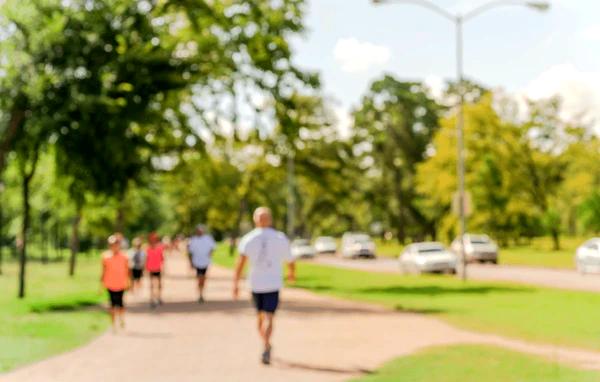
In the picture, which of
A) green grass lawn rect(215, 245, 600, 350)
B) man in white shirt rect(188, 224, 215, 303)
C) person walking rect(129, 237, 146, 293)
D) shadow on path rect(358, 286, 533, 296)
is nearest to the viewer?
green grass lawn rect(215, 245, 600, 350)

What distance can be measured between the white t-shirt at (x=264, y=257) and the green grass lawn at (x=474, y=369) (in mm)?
1702

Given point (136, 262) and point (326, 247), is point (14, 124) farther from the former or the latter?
point (326, 247)

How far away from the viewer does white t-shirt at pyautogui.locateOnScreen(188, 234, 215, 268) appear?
20.5 meters

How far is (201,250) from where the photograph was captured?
20547mm

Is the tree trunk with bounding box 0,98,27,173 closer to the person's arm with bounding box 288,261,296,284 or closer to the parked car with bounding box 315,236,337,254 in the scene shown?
the person's arm with bounding box 288,261,296,284

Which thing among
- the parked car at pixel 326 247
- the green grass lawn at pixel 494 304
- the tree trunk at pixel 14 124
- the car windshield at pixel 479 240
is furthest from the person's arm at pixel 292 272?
the parked car at pixel 326 247

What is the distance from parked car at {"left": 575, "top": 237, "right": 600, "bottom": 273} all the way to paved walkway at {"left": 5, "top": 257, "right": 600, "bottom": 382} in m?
18.5

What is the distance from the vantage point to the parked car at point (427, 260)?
120 ft

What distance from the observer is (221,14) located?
25.1 meters

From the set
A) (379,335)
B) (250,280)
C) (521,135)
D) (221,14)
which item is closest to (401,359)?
(250,280)

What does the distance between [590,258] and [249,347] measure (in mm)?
25583

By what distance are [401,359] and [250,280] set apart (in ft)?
6.60

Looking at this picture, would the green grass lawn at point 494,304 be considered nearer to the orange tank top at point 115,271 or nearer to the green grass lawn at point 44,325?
the orange tank top at point 115,271

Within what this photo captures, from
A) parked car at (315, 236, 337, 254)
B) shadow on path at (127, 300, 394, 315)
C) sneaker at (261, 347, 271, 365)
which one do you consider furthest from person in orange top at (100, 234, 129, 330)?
parked car at (315, 236, 337, 254)
